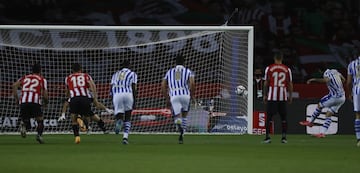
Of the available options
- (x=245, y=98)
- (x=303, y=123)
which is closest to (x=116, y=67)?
(x=245, y=98)

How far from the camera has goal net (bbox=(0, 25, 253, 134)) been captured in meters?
24.3

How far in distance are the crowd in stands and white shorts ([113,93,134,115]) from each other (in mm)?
9986

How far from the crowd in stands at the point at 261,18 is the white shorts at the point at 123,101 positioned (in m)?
9.99

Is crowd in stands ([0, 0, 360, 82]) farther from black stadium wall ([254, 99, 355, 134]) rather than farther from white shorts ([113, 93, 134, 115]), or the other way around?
white shorts ([113, 93, 134, 115])

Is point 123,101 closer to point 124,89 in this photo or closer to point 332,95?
point 124,89

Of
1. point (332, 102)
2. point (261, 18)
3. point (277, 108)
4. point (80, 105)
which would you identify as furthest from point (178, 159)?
point (261, 18)

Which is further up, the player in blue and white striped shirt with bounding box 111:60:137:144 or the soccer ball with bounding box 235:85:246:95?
the soccer ball with bounding box 235:85:246:95

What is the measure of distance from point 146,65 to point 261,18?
677 centimetres

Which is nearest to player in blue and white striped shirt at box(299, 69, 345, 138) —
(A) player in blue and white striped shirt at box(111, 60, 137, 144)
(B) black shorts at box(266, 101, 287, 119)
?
(B) black shorts at box(266, 101, 287, 119)

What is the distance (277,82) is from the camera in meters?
19.4

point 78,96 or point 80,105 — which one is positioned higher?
point 78,96

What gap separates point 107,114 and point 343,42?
988 cm

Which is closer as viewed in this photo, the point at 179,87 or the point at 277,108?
the point at 277,108

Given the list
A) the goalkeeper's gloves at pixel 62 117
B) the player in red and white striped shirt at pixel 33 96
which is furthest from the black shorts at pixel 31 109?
the goalkeeper's gloves at pixel 62 117
